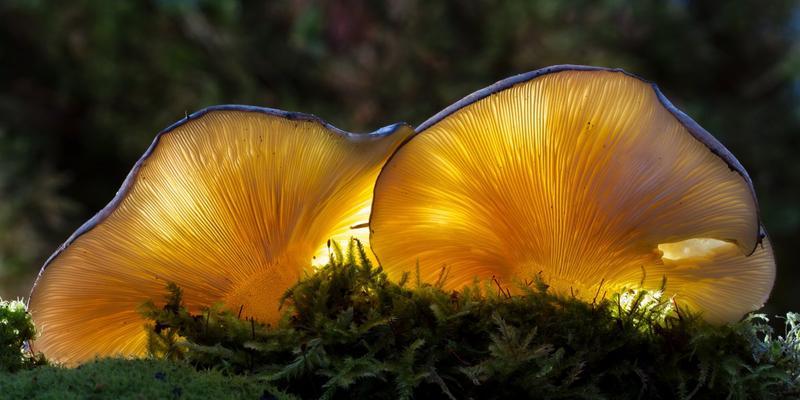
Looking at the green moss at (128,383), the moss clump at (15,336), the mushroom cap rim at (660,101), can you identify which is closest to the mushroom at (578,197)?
the mushroom cap rim at (660,101)

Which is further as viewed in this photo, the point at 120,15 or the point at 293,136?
the point at 120,15

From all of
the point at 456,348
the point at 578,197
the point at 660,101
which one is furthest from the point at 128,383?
the point at 660,101

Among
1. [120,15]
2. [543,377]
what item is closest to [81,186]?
[120,15]

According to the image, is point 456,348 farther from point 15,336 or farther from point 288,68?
point 288,68

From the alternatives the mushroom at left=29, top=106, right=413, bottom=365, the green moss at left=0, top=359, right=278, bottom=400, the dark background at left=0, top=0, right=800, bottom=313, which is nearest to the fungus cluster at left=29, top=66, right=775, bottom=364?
the mushroom at left=29, top=106, right=413, bottom=365

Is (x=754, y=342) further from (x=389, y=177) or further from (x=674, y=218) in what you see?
(x=389, y=177)

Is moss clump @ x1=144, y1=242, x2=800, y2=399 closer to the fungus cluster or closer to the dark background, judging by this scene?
the fungus cluster

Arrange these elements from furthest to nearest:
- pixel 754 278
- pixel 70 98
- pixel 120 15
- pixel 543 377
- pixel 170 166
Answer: pixel 70 98
pixel 120 15
pixel 754 278
pixel 170 166
pixel 543 377
